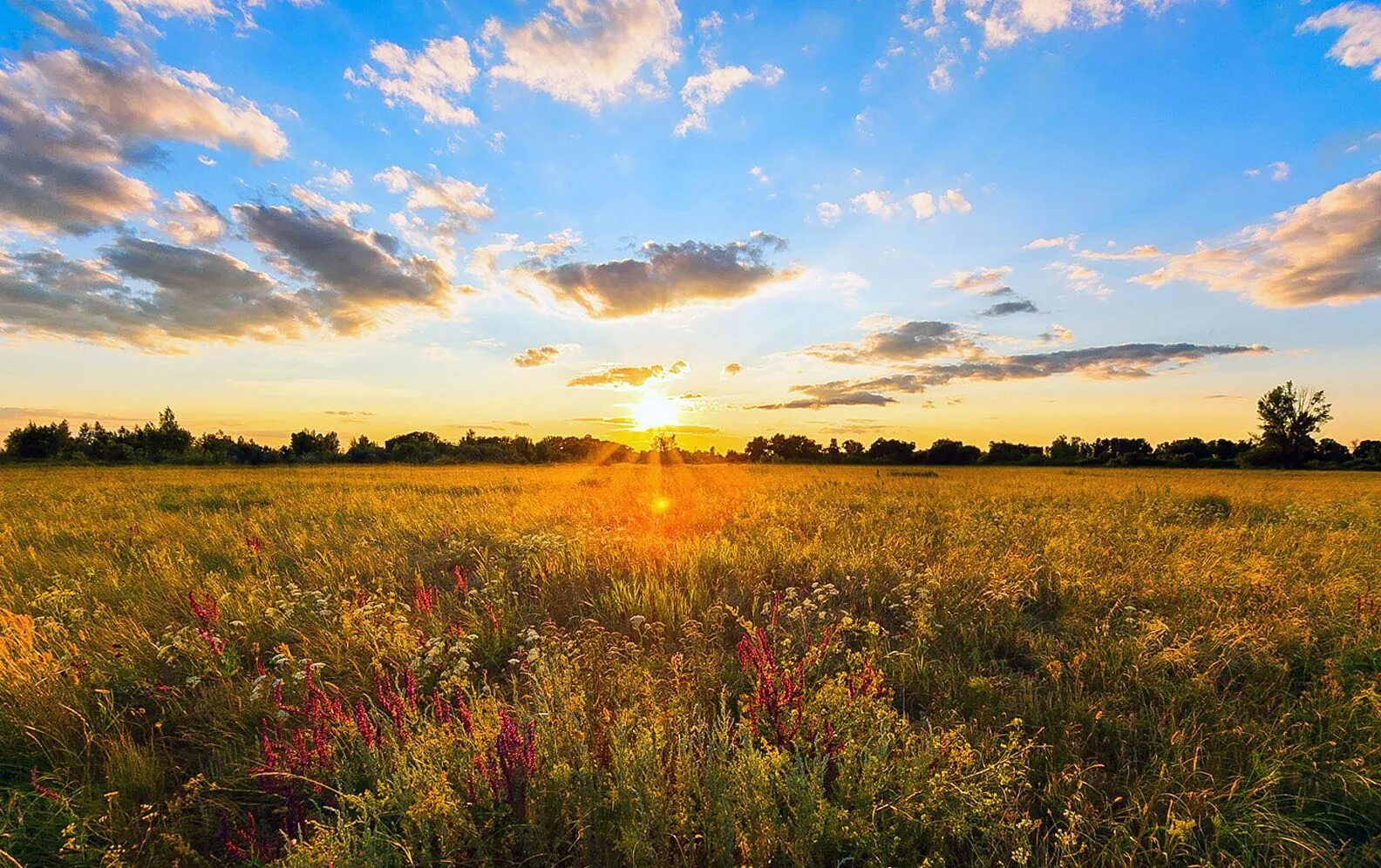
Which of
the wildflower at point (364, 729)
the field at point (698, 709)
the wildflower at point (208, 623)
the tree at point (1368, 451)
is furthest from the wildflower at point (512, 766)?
the tree at point (1368, 451)

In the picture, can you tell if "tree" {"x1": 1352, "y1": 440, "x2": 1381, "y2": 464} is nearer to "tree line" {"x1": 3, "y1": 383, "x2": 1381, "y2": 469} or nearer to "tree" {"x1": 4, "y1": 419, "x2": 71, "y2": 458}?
"tree line" {"x1": 3, "y1": 383, "x2": 1381, "y2": 469}

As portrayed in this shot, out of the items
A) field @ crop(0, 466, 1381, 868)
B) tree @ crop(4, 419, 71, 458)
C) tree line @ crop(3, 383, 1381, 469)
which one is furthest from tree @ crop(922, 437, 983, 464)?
tree @ crop(4, 419, 71, 458)

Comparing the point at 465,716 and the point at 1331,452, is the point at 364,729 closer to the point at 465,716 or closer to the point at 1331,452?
the point at 465,716

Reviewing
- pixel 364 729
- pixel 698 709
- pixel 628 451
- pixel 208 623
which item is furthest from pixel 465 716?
pixel 628 451

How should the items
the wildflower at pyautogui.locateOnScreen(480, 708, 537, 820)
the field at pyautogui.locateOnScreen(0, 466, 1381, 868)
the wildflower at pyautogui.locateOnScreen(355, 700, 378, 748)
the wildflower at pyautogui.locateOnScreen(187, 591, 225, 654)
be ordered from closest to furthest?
the field at pyautogui.locateOnScreen(0, 466, 1381, 868)
the wildflower at pyautogui.locateOnScreen(480, 708, 537, 820)
the wildflower at pyautogui.locateOnScreen(355, 700, 378, 748)
the wildflower at pyautogui.locateOnScreen(187, 591, 225, 654)

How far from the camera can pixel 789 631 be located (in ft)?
13.5

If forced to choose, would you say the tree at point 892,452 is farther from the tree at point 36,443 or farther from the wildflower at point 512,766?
the tree at point 36,443

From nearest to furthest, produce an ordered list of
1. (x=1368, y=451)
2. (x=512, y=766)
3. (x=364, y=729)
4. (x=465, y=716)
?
(x=512, y=766) < (x=364, y=729) < (x=465, y=716) < (x=1368, y=451)

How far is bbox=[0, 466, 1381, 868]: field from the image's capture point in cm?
221

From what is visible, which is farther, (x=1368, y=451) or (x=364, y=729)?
(x=1368, y=451)

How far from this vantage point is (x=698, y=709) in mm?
3088

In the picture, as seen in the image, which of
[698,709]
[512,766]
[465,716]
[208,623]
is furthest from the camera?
[208,623]

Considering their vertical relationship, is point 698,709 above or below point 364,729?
below

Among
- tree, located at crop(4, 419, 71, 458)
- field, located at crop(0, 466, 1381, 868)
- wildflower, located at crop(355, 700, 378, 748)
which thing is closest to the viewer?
field, located at crop(0, 466, 1381, 868)
